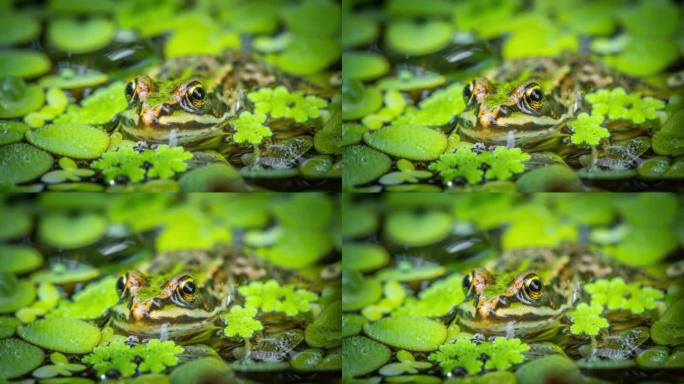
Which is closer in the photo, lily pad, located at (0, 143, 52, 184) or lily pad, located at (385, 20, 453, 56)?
lily pad, located at (0, 143, 52, 184)

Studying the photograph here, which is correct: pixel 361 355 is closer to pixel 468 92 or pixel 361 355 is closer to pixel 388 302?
pixel 388 302

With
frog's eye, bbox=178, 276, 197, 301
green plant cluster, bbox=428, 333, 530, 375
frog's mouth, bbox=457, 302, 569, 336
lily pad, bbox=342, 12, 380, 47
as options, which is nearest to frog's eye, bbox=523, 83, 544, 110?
lily pad, bbox=342, 12, 380, 47

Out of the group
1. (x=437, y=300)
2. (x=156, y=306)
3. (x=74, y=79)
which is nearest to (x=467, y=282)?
A: (x=437, y=300)

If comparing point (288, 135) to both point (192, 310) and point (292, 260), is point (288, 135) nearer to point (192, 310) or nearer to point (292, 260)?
point (292, 260)

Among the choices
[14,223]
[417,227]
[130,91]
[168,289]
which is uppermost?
[130,91]

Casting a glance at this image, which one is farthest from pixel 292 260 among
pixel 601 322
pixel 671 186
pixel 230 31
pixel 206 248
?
pixel 671 186

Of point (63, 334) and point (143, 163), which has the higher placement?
point (143, 163)

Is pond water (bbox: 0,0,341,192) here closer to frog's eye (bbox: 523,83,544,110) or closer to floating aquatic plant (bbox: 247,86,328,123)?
floating aquatic plant (bbox: 247,86,328,123)
